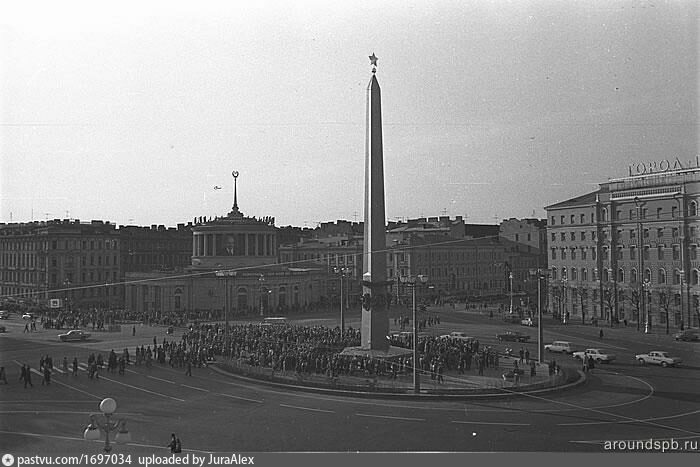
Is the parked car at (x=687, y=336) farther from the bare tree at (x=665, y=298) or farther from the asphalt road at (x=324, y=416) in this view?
the asphalt road at (x=324, y=416)

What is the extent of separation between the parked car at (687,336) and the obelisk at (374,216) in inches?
317

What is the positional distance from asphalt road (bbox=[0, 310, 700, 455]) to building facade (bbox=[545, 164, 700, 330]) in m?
3.51

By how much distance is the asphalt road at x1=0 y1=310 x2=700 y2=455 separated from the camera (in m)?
7.64

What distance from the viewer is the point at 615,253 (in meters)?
17.2

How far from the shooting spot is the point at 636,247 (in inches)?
656

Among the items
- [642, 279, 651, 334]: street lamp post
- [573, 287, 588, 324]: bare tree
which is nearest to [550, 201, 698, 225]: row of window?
[642, 279, 651, 334]: street lamp post

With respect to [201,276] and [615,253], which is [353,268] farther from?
[615,253]

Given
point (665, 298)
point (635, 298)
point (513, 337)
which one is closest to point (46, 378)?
point (513, 337)

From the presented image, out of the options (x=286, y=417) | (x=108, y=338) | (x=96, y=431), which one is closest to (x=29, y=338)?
(x=108, y=338)

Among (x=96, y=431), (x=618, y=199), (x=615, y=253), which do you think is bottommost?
(x=96, y=431)

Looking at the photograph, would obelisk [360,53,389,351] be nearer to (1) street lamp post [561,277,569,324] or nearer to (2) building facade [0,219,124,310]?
(2) building facade [0,219,124,310]

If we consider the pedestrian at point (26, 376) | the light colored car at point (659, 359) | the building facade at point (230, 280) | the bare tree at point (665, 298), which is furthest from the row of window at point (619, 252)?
the pedestrian at point (26, 376)

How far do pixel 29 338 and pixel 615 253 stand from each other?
1413cm

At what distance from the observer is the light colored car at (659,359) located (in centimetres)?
1402
